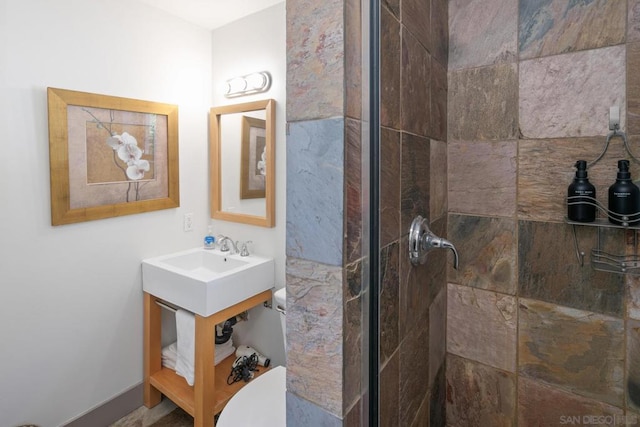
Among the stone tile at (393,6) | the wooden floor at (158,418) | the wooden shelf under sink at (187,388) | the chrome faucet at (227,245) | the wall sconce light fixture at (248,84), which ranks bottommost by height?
the wooden floor at (158,418)

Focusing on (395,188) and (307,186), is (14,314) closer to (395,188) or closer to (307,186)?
(307,186)

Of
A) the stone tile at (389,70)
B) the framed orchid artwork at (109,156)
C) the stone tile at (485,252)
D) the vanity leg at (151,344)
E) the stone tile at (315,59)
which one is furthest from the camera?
the vanity leg at (151,344)

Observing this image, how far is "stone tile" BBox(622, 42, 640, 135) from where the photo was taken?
935mm

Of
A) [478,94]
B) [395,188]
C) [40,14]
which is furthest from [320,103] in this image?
[40,14]

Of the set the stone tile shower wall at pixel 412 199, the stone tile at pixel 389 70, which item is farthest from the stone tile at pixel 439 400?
the stone tile at pixel 389 70

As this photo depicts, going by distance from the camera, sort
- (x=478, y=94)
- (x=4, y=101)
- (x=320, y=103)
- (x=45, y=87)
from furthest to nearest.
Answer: (x=45, y=87) → (x=4, y=101) → (x=478, y=94) → (x=320, y=103)

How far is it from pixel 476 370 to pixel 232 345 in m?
1.47

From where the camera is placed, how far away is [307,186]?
612 millimetres

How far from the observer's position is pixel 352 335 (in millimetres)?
613

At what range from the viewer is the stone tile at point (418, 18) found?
0.84 m

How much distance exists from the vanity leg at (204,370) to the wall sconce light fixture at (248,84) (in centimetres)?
129

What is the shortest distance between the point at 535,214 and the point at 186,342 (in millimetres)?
1686

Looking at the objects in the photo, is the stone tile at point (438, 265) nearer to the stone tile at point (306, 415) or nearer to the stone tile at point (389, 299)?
the stone tile at point (389, 299)

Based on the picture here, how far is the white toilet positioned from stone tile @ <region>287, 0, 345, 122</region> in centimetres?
95
